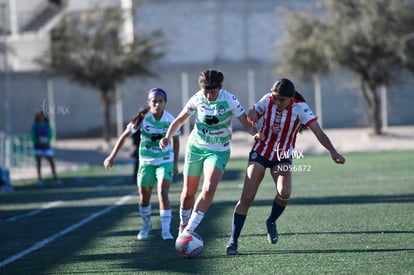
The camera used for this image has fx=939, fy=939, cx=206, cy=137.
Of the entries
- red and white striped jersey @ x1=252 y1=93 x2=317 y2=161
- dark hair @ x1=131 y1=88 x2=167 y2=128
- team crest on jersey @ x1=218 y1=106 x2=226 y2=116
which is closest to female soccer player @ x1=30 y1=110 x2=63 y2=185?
dark hair @ x1=131 y1=88 x2=167 y2=128

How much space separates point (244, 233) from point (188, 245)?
247 centimetres

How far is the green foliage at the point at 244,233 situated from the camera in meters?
9.55

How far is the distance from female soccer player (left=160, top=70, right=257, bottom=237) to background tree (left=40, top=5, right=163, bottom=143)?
30.1 m

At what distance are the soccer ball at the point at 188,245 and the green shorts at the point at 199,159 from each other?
952mm

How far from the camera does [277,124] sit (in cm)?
1058

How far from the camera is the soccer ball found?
32.7 feet

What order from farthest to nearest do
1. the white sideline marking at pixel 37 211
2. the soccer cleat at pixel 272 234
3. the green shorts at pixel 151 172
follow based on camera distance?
the white sideline marking at pixel 37 211 → the green shorts at pixel 151 172 → the soccer cleat at pixel 272 234

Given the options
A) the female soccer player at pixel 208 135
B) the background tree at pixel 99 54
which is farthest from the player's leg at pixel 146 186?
the background tree at pixel 99 54

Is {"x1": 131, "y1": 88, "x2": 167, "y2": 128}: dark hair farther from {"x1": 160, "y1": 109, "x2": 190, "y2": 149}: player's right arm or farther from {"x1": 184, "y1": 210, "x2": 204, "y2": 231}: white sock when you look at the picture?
{"x1": 184, "y1": 210, "x2": 204, "y2": 231}: white sock

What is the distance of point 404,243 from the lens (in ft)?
34.7

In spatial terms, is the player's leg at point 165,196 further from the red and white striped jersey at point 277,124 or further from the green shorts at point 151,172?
the red and white striped jersey at point 277,124

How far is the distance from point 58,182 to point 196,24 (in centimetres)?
2410

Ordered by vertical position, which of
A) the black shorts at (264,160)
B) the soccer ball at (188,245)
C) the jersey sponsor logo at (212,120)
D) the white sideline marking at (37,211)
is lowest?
the white sideline marking at (37,211)

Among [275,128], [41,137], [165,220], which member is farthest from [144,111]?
[41,137]
